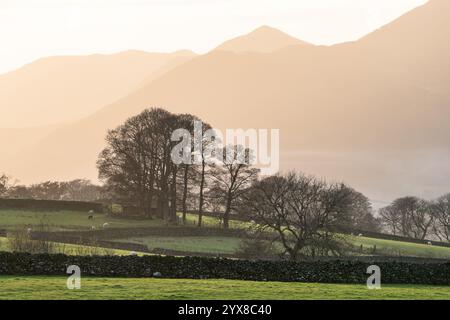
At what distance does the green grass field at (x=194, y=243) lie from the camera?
2633 inches

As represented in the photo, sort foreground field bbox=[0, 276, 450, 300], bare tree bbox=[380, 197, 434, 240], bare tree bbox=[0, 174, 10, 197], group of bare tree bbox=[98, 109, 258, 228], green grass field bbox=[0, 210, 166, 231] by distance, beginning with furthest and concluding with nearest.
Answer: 1. bare tree bbox=[380, 197, 434, 240]
2. bare tree bbox=[0, 174, 10, 197]
3. group of bare tree bbox=[98, 109, 258, 228]
4. green grass field bbox=[0, 210, 166, 231]
5. foreground field bbox=[0, 276, 450, 300]

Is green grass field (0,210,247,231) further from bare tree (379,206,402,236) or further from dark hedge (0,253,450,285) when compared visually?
bare tree (379,206,402,236)

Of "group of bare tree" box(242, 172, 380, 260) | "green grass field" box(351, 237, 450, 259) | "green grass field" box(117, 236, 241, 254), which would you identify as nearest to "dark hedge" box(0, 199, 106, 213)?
"green grass field" box(117, 236, 241, 254)

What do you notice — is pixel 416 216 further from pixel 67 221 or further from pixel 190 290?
pixel 190 290

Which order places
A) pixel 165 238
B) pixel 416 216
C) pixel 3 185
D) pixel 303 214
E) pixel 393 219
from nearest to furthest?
pixel 303 214
pixel 165 238
pixel 3 185
pixel 393 219
pixel 416 216

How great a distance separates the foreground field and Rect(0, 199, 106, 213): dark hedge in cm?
5811

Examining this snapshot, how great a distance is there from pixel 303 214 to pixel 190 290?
1200 inches

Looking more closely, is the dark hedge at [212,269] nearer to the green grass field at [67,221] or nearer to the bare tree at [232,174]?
the green grass field at [67,221]

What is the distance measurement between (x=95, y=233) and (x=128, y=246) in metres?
9.80

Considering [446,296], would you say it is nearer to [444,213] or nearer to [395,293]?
[395,293]

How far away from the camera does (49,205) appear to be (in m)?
91.6

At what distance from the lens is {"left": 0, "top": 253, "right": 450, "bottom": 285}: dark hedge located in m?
35.3

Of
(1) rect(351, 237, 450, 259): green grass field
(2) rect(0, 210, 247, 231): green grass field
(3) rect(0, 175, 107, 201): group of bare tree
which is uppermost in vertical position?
(3) rect(0, 175, 107, 201): group of bare tree

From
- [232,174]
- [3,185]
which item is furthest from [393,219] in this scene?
[3,185]
